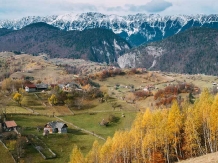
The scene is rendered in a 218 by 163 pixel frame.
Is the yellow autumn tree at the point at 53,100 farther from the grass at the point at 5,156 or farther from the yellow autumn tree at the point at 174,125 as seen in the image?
the yellow autumn tree at the point at 174,125

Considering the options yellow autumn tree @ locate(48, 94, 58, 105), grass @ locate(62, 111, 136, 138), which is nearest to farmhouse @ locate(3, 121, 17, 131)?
grass @ locate(62, 111, 136, 138)

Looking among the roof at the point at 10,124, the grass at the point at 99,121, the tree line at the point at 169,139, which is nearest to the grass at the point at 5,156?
the roof at the point at 10,124

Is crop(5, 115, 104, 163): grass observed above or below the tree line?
below

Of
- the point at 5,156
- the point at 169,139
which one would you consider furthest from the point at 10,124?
the point at 169,139

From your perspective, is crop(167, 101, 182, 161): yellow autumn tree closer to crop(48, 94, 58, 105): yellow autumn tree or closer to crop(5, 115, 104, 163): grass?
crop(5, 115, 104, 163): grass

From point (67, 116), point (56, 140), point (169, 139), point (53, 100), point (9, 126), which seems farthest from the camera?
point (53, 100)

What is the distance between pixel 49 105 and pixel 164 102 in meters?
65.7

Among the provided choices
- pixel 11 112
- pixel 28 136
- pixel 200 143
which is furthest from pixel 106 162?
pixel 11 112

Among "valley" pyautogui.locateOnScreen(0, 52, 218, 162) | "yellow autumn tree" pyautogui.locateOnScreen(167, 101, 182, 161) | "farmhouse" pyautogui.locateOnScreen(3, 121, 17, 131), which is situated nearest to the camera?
"yellow autumn tree" pyautogui.locateOnScreen(167, 101, 182, 161)

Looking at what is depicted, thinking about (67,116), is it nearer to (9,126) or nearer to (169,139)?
(9,126)

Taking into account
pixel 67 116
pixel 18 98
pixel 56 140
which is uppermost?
pixel 18 98

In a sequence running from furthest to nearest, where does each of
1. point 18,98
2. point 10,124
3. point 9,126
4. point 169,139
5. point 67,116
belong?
1. point 18,98
2. point 67,116
3. point 10,124
4. point 9,126
5. point 169,139

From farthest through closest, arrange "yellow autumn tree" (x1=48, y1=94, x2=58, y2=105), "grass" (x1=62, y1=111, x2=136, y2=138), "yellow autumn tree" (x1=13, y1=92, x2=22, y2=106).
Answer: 1. "yellow autumn tree" (x1=48, y1=94, x2=58, y2=105)
2. "yellow autumn tree" (x1=13, y1=92, x2=22, y2=106)
3. "grass" (x1=62, y1=111, x2=136, y2=138)

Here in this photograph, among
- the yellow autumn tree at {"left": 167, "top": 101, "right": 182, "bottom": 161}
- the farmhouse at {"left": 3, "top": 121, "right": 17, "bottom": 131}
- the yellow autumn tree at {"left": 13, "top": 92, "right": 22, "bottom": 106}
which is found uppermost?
the yellow autumn tree at {"left": 167, "top": 101, "right": 182, "bottom": 161}
